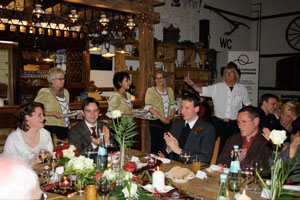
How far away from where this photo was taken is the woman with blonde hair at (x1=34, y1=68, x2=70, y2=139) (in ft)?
15.1

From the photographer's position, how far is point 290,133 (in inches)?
161

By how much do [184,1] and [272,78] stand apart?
4.81 metres

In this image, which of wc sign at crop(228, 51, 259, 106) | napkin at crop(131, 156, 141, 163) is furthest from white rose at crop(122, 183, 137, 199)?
wc sign at crop(228, 51, 259, 106)

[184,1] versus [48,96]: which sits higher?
[184,1]

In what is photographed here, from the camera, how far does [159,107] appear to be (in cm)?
579

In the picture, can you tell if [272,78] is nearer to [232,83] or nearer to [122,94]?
[232,83]

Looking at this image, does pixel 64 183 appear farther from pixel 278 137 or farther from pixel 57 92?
pixel 57 92

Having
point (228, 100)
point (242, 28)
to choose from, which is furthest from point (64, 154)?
point (242, 28)

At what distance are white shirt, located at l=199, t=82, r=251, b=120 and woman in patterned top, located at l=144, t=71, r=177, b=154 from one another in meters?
0.91

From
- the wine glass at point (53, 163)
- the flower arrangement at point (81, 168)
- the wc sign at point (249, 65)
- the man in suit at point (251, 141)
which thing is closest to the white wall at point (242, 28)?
the wc sign at point (249, 65)

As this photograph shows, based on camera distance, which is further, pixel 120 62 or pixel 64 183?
pixel 120 62

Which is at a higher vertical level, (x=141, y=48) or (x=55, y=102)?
(x=141, y=48)

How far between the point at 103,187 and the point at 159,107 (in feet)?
12.8

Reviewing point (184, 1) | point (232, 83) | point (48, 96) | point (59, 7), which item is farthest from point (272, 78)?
point (48, 96)
